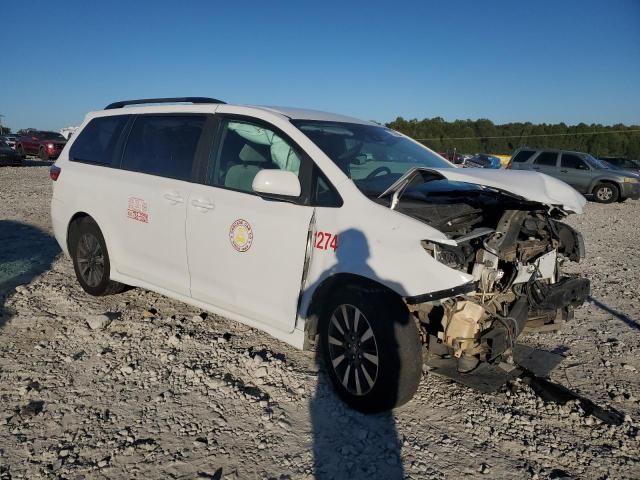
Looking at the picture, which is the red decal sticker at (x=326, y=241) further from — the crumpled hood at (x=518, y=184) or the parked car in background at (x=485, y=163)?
the parked car in background at (x=485, y=163)

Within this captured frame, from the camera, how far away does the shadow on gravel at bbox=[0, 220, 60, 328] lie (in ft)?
17.5

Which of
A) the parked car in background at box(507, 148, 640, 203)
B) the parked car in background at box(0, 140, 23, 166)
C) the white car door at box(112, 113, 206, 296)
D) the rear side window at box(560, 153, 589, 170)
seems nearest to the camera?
the white car door at box(112, 113, 206, 296)

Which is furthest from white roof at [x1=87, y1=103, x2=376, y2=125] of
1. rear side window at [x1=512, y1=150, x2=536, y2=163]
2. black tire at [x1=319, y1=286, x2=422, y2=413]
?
rear side window at [x1=512, y1=150, x2=536, y2=163]

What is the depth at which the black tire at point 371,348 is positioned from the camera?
2.90 metres

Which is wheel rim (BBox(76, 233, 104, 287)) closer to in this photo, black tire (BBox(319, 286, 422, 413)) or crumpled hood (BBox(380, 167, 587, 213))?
black tire (BBox(319, 286, 422, 413))

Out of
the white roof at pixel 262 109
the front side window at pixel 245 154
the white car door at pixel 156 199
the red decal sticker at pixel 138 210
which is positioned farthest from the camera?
the red decal sticker at pixel 138 210

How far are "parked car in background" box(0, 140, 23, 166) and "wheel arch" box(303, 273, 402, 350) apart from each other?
80.4 ft

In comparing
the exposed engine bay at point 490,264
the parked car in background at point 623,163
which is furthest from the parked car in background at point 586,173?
the exposed engine bay at point 490,264

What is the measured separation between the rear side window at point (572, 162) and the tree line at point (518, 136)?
30.7 meters

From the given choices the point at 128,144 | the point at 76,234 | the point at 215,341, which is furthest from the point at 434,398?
the point at 76,234

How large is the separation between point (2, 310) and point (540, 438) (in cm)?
452

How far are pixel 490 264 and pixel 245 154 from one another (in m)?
1.94

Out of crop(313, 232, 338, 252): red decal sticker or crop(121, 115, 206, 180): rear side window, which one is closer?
crop(313, 232, 338, 252): red decal sticker

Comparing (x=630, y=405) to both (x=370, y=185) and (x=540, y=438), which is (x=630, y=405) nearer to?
(x=540, y=438)
